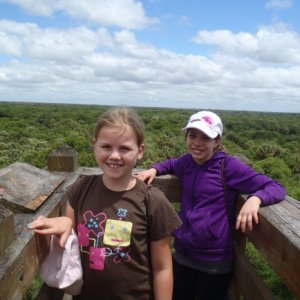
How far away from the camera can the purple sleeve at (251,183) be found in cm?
185

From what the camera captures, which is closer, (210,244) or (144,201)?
(144,201)

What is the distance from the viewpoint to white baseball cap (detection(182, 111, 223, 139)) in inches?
84.0

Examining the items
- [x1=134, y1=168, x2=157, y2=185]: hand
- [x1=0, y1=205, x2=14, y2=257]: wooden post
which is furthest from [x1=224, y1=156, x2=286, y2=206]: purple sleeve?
[x1=0, y1=205, x2=14, y2=257]: wooden post

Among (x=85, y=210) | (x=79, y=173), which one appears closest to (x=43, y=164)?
(x=79, y=173)

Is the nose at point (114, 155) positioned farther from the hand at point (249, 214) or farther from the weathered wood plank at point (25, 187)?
the hand at point (249, 214)

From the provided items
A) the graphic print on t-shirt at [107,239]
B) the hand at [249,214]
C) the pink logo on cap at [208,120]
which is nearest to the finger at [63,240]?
the graphic print on t-shirt at [107,239]

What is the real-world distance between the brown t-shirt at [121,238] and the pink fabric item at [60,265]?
0.10 meters

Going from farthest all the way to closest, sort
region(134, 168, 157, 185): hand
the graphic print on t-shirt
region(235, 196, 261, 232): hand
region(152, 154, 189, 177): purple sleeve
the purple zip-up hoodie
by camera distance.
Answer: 1. region(152, 154, 189, 177): purple sleeve
2. region(134, 168, 157, 185): hand
3. the purple zip-up hoodie
4. region(235, 196, 261, 232): hand
5. the graphic print on t-shirt

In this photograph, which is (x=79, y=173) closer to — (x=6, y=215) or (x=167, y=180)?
(x=167, y=180)

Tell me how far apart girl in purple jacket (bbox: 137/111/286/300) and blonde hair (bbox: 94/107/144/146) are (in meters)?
0.57

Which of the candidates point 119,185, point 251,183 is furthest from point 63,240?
point 251,183

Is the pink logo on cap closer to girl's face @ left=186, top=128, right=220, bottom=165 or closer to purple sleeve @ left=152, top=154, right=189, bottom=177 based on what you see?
girl's face @ left=186, top=128, right=220, bottom=165

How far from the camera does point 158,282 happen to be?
162 cm

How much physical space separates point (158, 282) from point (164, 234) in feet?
0.69
